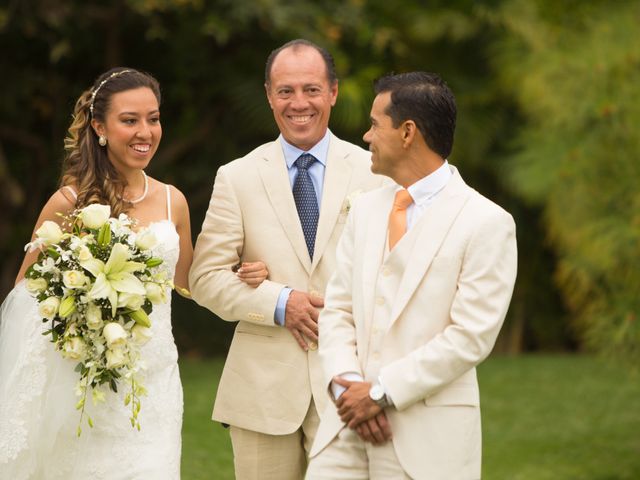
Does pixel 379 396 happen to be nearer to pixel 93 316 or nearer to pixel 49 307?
pixel 93 316

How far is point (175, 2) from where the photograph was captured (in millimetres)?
10953

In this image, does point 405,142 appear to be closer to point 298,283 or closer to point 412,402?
point 412,402

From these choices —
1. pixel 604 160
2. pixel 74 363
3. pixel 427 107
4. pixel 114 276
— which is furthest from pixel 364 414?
pixel 604 160

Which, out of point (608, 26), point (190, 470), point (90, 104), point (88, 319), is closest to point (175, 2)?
point (608, 26)

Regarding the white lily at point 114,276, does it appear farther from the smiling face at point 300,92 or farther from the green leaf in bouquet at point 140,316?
the smiling face at point 300,92

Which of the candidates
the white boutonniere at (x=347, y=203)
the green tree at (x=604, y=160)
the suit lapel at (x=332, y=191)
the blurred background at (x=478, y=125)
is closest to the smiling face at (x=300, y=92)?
the suit lapel at (x=332, y=191)

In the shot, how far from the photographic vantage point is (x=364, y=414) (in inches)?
146

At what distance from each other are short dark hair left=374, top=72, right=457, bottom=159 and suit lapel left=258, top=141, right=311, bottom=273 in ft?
3.43

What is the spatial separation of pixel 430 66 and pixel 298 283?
379 inches

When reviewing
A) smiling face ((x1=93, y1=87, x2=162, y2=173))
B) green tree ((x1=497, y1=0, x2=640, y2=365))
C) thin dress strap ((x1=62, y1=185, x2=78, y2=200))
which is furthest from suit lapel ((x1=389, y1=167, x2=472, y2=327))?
green tree ((x1=497, y1=0, x2=640, y2=365))

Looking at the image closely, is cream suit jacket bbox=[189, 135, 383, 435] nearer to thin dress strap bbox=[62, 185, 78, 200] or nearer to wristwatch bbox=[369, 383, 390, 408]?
thin dress strap bbox=[62, 185, 78, 200]

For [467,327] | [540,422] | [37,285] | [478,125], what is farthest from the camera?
[478,125]

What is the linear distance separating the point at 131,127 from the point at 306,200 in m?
0.77

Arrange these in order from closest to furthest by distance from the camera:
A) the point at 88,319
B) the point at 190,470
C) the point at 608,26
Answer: the point at 88,319, the point at 190,470, the point at 608,26
